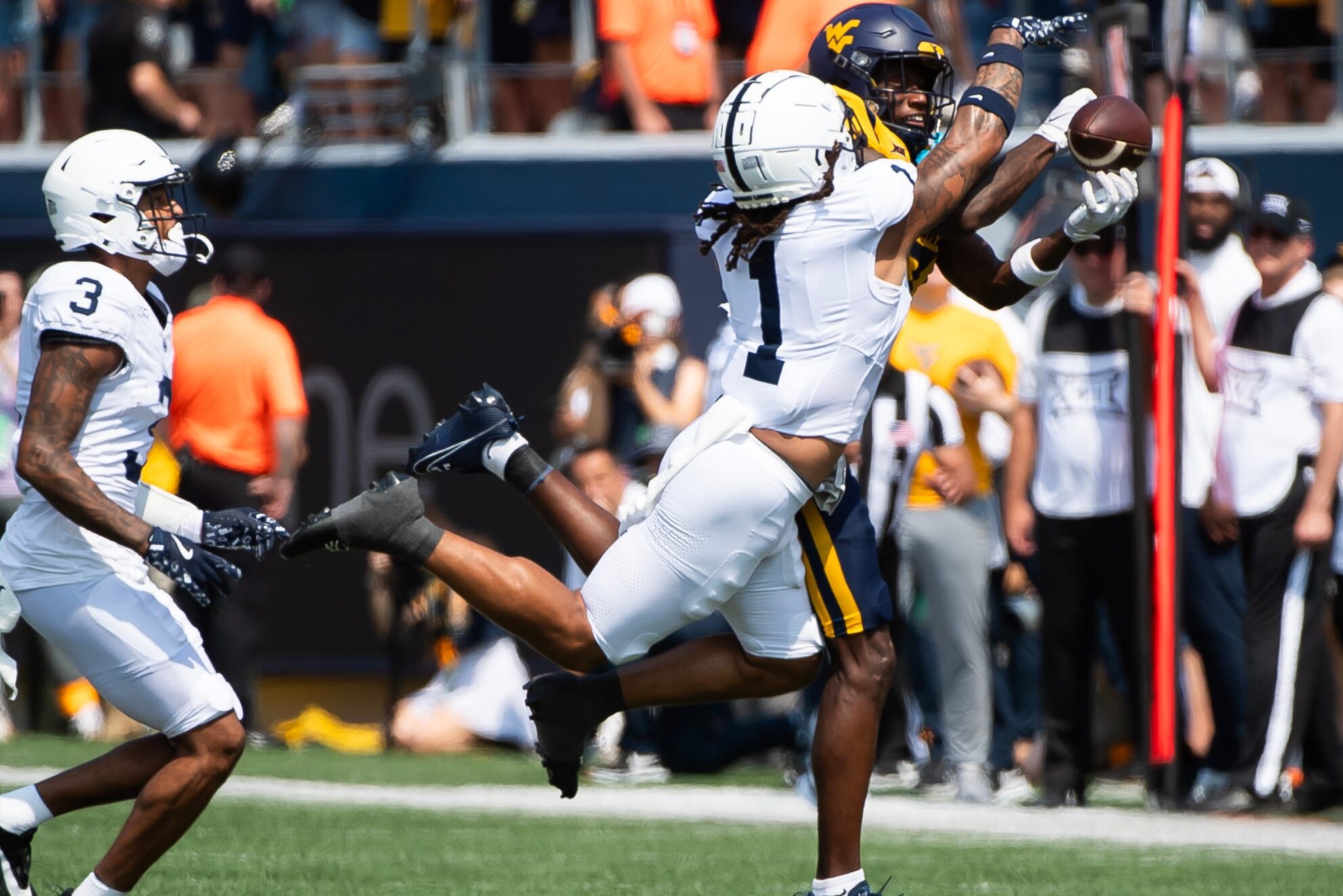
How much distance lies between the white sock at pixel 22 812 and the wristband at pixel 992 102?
2.84 metres

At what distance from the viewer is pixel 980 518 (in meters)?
8.10

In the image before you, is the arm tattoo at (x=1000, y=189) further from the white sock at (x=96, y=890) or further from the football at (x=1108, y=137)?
the white sock at (x=96, y=890)

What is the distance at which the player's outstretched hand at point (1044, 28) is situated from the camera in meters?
5.36

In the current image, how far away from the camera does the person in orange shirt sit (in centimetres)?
914

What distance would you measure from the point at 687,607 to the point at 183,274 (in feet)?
21.4

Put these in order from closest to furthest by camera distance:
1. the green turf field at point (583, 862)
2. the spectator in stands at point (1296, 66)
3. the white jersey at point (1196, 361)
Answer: the green turf field at point (583, 862) → the white jersey at point (1196, 361) → the spectator in stands at point (1296, 66)

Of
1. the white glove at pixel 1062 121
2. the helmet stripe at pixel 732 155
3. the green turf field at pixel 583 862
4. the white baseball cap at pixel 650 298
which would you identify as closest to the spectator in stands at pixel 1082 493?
the green turf field at pixel 583 862

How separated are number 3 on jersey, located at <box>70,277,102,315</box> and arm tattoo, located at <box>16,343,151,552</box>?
9 cm

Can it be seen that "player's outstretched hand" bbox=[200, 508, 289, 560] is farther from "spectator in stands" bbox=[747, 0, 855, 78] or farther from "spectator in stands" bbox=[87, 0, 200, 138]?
"spectator in stands" bbox=[87, 0, 200, 138]

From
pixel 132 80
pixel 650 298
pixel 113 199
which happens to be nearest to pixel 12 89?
pixel 132 80

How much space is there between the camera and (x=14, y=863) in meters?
4.99

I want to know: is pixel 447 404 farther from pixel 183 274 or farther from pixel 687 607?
pixel 687 607

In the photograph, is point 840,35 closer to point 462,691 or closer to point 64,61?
point 462,691

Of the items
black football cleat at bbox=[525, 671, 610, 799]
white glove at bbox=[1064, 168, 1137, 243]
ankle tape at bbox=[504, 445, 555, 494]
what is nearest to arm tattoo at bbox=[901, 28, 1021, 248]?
white glove at bbox=[1064, 168, 1137, 243]
